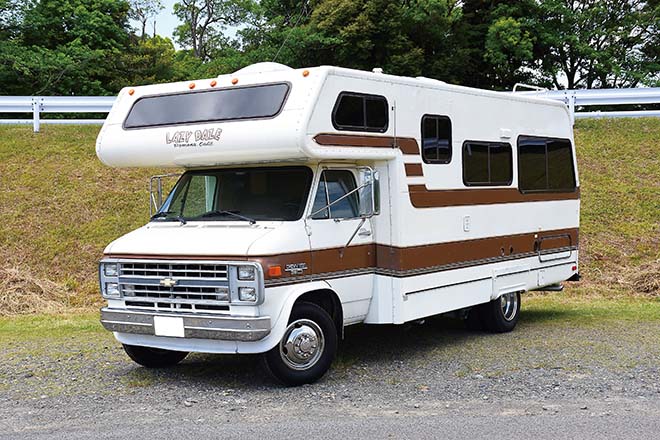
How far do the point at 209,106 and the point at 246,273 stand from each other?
1874 millimetres

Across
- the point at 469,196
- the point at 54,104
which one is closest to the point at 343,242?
the point at 469,196

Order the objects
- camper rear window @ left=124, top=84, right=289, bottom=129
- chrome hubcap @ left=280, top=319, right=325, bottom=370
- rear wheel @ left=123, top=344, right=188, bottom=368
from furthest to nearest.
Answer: rear wheel @ left=123, top=344, right=188, bottom=368
camper rear window @ left=124, top=84, right=289, bottom=129
chrome hubcap @ left=280, top=319, right=325, bottom=370

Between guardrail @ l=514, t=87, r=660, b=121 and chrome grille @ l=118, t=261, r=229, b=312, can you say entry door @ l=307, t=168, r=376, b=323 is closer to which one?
chrome grille @ l=118, t=261, r=229, b=312

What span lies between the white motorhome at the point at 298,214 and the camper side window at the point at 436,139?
0.02 metres

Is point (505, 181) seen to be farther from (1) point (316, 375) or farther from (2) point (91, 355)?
(2) point (91, 355)

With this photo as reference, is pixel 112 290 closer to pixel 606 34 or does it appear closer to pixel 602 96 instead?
pixel 602 96

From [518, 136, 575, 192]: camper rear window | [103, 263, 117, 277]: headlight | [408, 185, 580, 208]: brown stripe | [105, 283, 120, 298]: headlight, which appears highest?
[518, 136, 575, 192]: camper rear window

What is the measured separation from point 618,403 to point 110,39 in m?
26.9

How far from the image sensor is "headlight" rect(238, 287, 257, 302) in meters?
7.30

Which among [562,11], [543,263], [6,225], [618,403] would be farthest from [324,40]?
[618,403]

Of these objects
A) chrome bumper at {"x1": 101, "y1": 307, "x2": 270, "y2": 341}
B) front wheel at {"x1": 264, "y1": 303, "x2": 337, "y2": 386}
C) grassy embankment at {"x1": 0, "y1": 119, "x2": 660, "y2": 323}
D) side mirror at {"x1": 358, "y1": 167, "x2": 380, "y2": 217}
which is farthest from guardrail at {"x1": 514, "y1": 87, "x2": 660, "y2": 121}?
chrome bumper at {"x1": 101, "y1": 307, "x2": 270, "y2": 341}

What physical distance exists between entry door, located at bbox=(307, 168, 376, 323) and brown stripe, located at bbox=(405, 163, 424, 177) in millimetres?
610

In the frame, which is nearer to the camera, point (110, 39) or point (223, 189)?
point (223, 189)

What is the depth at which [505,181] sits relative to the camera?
1045 cm
